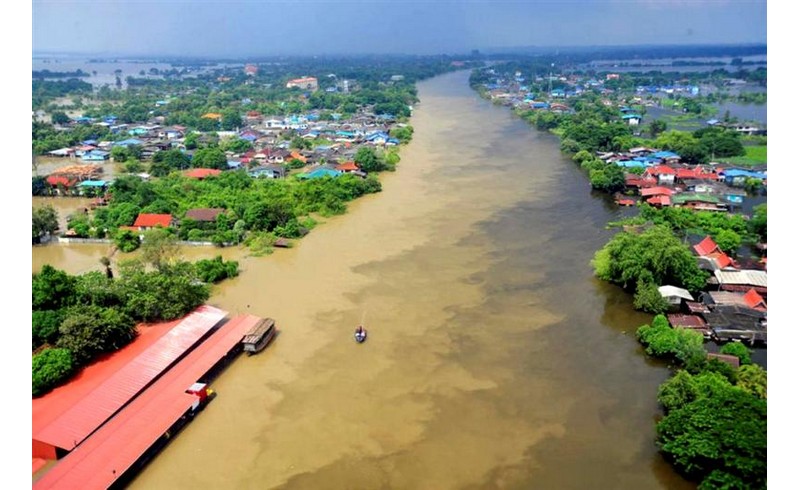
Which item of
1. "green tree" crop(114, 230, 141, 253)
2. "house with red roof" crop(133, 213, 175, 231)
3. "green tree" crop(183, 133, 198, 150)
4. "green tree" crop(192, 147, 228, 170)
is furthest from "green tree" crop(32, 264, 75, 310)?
"green tree" crop(183, 133, 198, 150)

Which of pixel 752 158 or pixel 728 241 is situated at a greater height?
pixel 752 158

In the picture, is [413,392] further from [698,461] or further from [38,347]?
[38,347]

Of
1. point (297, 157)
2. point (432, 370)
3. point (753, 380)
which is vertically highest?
point (297, 157)

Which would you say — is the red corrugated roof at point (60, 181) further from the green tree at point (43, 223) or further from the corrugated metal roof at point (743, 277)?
the corrugated metal roof at point (743, 277)

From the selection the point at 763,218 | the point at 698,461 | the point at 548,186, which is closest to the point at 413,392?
the point at 698,461

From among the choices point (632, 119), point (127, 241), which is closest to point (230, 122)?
point (127, 241)

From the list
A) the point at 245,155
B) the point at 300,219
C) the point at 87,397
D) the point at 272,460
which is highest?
the point at 245,155

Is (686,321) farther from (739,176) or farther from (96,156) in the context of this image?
(96,156)
